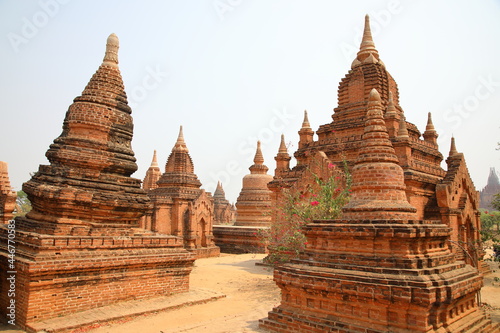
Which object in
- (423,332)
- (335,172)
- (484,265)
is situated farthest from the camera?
(484,265)

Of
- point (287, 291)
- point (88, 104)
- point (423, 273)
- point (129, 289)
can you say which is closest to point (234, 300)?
point (129, 289)

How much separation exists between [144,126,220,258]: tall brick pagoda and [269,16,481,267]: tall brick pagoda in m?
7.46

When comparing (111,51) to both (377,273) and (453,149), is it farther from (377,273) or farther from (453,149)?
(453,149)

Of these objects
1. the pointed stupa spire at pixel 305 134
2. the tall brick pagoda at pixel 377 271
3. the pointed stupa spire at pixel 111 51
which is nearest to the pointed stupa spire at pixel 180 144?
the pointed stupa spire at pixel 305 134

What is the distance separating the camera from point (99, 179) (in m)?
12.2

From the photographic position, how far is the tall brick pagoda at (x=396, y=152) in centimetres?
1628

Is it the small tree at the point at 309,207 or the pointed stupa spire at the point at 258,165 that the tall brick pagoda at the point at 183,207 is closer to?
the pointed stupa spire at the point at 258,165

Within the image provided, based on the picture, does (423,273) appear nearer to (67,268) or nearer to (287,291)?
(287,291)

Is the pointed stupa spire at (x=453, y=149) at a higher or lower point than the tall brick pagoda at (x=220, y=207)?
higher

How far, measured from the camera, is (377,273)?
7105 mm

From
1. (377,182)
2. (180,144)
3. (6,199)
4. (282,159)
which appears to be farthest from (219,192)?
(377,182)

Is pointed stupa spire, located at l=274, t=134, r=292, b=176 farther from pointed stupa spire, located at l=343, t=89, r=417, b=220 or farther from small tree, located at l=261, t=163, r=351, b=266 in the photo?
pointed stupa spire, located at l=343, t=89, r=417, b=220

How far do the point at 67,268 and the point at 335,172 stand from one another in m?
10.4

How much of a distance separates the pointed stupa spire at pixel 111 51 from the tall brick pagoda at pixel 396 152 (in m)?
8.66
